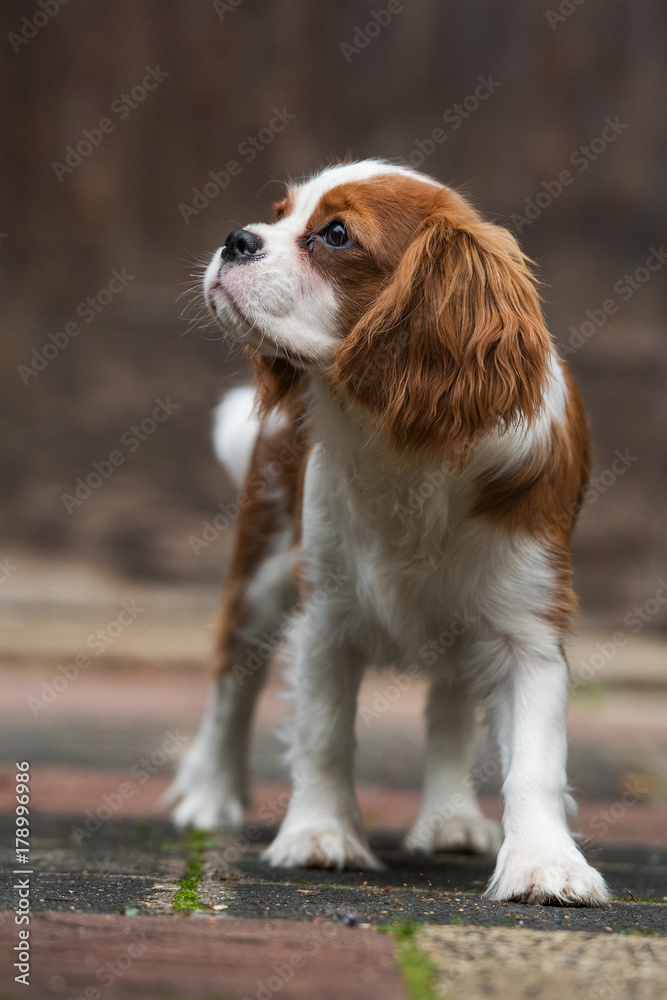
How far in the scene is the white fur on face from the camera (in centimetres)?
281

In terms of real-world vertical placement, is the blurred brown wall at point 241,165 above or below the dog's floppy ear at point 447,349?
above

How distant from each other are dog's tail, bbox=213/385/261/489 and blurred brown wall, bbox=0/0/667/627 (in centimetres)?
469

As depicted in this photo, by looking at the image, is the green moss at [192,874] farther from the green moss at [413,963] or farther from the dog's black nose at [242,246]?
the dog's black nose at [242,246]

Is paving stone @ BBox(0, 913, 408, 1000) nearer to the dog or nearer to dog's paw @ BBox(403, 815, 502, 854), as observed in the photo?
the dog

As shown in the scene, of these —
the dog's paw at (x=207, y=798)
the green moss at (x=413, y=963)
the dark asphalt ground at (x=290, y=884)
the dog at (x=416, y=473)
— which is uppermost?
the dog at (x=416, y=473)

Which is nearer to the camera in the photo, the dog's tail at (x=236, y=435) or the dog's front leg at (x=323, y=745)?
the dog's front leg at (x=323, y=745)

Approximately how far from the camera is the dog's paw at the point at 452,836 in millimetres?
3736

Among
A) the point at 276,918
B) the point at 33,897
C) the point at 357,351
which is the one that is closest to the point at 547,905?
the point at 276,918

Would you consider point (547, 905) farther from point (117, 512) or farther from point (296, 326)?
point (117, 512)

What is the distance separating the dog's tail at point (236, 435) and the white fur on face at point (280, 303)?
4.58ft

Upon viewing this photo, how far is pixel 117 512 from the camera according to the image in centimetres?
919

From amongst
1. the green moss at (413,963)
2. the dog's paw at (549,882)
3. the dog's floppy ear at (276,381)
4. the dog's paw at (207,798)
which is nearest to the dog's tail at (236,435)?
the dog's floppy ear at (276,381)

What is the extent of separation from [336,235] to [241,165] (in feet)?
23.7

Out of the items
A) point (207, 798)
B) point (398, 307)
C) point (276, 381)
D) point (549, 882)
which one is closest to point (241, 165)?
point (207, 798)
